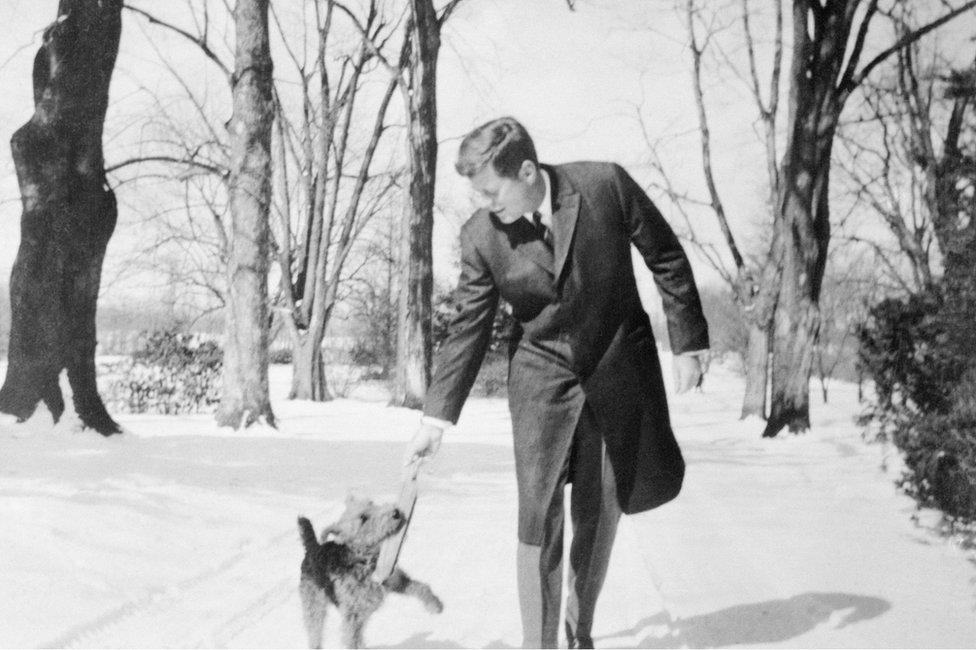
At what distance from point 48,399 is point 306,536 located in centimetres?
456

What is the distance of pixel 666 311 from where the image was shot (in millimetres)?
2885

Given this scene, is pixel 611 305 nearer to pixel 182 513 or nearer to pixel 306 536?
pixel 306 536

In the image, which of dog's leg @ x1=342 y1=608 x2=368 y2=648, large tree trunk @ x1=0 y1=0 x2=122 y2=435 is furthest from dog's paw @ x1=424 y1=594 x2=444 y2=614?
large tree trunk @ x1=0 y1=0 x2=122 y2=435

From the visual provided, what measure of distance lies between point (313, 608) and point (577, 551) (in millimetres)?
826

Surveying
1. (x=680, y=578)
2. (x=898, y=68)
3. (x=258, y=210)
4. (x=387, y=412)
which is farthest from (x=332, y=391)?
(x=680, y=578)

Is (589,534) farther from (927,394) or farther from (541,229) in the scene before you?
(927,394)

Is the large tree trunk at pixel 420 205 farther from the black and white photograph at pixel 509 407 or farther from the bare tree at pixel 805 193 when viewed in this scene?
the bare tree at pixel 805 193

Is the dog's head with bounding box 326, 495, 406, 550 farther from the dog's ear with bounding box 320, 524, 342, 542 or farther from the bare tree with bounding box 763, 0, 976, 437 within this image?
the bare tree with bounding box 763, 0, 976, 437

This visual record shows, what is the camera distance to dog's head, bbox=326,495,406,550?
2818 millimetres

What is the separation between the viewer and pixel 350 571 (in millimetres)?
2861

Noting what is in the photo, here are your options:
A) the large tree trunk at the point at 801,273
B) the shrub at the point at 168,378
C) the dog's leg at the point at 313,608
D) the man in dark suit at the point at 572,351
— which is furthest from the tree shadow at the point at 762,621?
the shrub at the point at 168,378

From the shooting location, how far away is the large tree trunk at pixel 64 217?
21.8 ft

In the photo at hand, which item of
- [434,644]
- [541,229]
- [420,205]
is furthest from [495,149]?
[420,205]

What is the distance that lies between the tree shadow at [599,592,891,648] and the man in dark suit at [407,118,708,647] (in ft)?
1.29
